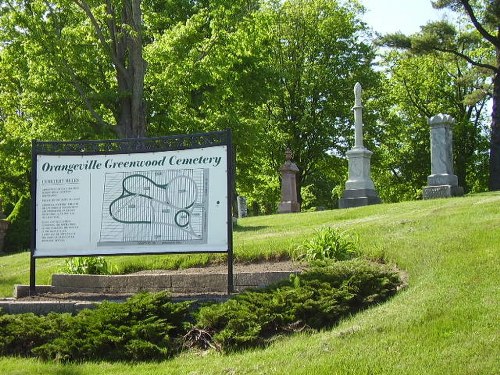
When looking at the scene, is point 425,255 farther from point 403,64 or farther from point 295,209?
point 403,64

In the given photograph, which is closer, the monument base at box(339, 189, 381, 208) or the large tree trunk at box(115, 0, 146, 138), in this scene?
the large tree trunk at box(115, 0, 146, 138)

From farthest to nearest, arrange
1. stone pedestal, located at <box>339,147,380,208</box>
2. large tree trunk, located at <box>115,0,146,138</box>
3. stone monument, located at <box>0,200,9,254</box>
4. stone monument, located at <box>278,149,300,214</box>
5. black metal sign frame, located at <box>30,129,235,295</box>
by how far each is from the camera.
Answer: stone monument, located at <box>278,149,300,214</box>
stone pedestal, located at <box>339,147,380,208</box>
stone monument, located at <box>0,200,9,254</box>
large tree trunk, located at <box>115,0,146,138</box>
black metal sign frame, located at <box>30,129,235,295</box>

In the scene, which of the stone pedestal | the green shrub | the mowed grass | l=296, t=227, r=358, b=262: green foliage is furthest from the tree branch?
the green shrub

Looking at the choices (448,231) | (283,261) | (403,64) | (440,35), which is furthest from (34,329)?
(403,64)

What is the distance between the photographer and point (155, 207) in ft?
27.9

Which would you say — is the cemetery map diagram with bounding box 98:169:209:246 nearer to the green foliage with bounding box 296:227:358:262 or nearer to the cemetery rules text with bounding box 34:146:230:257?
the cemetery rules text with bounding box 34:146:230:257

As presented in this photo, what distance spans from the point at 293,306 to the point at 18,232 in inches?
721

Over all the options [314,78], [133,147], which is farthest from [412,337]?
[314,78]

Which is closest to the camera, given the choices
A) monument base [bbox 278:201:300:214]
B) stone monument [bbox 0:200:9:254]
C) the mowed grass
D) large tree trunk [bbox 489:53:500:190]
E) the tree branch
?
the mowed grass

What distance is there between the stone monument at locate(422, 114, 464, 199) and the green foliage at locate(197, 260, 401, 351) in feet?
45.7

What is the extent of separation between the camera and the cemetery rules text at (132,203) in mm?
8289

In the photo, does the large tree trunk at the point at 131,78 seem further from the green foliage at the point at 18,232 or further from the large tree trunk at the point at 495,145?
the large tree trunk at the point at 495,145

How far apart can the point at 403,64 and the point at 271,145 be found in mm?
12299

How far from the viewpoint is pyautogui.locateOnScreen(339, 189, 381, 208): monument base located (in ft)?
72.3
